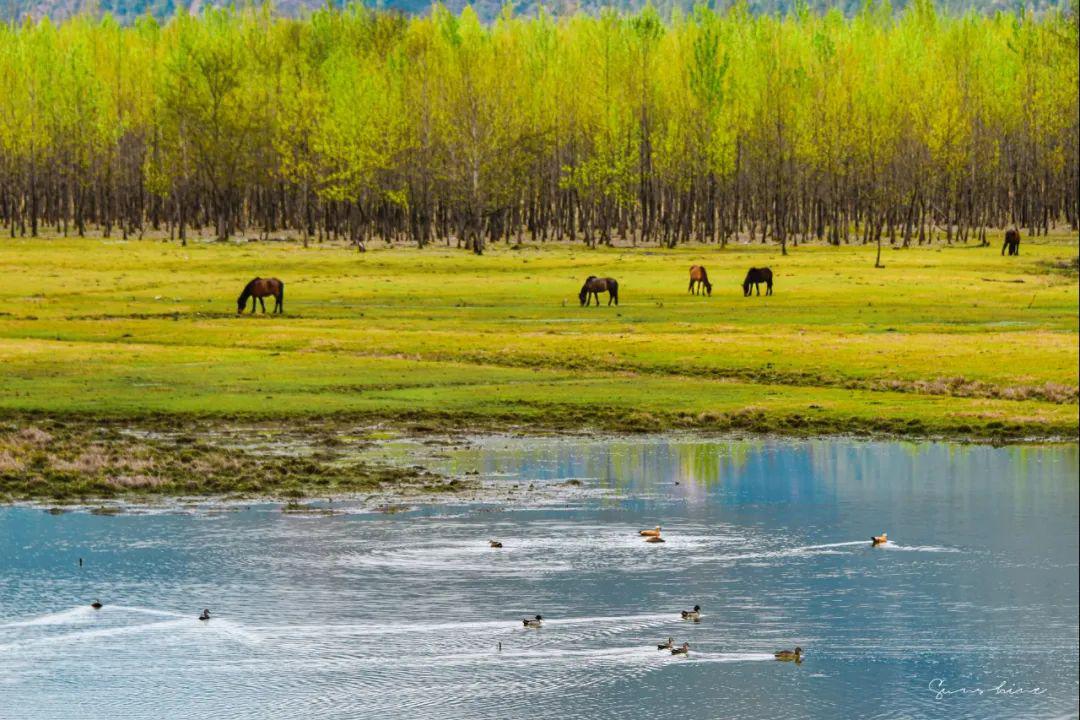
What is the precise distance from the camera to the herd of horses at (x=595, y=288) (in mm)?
61438

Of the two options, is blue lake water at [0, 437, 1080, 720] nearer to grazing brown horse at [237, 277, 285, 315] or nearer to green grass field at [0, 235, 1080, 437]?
green grass field at [0, 235, 1080, 437]

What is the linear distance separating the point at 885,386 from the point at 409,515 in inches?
766

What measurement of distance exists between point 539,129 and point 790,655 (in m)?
104

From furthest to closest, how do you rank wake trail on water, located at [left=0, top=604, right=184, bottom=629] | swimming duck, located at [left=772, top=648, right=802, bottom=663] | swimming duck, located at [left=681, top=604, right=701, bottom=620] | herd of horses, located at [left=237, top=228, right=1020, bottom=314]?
herd of horses, located at [left=237, top=228, right=1020, bottom=314], wake trail on water, located at [left=0, top=604, right=184, bottom=629], swimming duck, located at [left=681, top=604, right=701, bottom=620], swimming duck, located at [left=772, top=648, right=802, bottom=663]

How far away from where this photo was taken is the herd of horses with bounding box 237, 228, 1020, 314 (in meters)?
61.4

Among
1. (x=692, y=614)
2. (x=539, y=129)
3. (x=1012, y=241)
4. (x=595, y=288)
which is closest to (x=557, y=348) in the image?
(x=595, y=288)

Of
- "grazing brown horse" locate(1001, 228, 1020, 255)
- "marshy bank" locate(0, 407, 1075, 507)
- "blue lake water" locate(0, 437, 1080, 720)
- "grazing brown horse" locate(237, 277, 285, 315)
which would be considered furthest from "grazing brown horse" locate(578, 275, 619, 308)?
"grazing brown horse" locate(1001, 228, 1020, 255)

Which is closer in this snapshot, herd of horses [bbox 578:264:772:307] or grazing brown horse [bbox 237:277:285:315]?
grazing brown horse [bbox 237:277:285:315]

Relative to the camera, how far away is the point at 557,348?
4934 centimetres

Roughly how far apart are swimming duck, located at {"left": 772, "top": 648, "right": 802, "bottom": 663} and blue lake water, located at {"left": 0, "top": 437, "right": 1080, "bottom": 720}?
146mm

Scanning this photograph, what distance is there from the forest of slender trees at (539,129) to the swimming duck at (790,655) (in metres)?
84.9

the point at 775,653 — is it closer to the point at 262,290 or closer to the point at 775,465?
the point at 775,465

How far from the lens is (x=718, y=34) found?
113 meters

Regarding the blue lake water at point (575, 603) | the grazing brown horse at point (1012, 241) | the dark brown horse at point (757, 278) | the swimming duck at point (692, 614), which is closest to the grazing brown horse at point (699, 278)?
the dark brown horse at point (757, 278)
